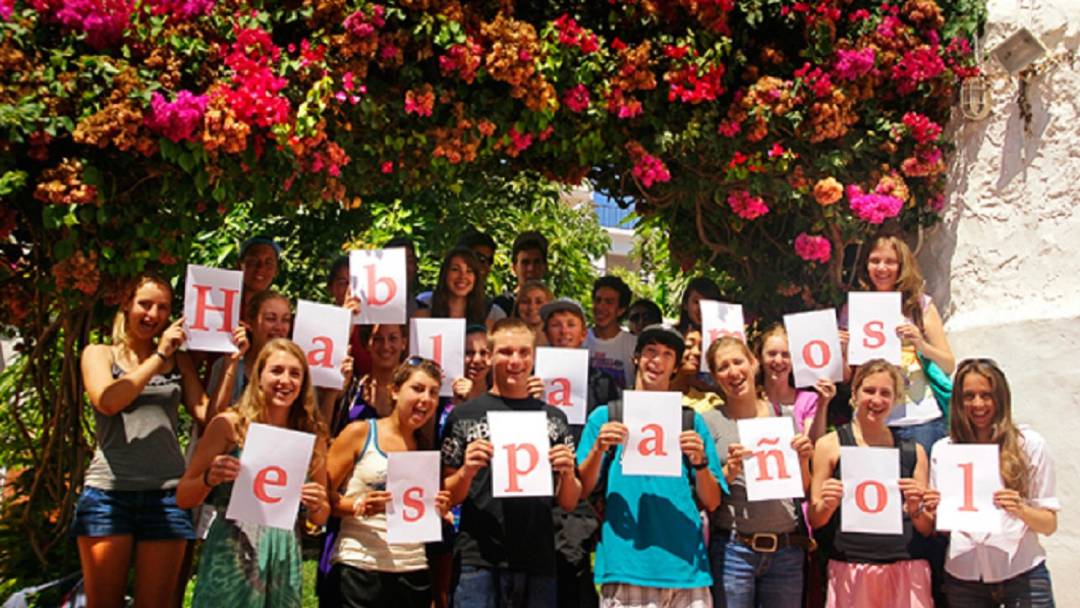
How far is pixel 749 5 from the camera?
621cm

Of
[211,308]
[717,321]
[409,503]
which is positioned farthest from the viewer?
[717,321]

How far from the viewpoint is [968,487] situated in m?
4.72

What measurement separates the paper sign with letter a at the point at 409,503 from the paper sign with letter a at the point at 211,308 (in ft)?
3.53

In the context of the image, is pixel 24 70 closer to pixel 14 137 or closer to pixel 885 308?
pixel 14 137

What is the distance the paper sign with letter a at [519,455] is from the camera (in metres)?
4.46

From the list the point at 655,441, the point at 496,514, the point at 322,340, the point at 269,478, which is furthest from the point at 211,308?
the point at 655,441

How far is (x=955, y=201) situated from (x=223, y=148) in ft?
13.6

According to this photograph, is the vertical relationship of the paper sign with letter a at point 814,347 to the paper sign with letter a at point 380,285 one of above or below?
below

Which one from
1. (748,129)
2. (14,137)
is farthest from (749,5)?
(14,137)

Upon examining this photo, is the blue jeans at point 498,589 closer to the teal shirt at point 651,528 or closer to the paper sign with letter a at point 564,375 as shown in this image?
the teal shirt at point 651,528

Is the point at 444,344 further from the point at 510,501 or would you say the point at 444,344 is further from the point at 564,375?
the point at 510,501

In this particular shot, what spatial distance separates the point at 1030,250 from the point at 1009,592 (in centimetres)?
223

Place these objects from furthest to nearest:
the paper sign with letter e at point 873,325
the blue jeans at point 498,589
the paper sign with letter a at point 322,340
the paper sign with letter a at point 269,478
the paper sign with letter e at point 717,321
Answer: the paper sign with letter e at point 717,321 → the paper sign with letter e at point 873,325 → the paper sign with letter a at point 322,340 → the blue jeans at point 498,589 → the paper sign with letter a at point 269,478

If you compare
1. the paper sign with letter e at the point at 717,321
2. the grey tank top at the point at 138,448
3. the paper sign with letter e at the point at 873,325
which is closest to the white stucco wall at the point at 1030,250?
the paper sign with letter e at the point at 873,325
